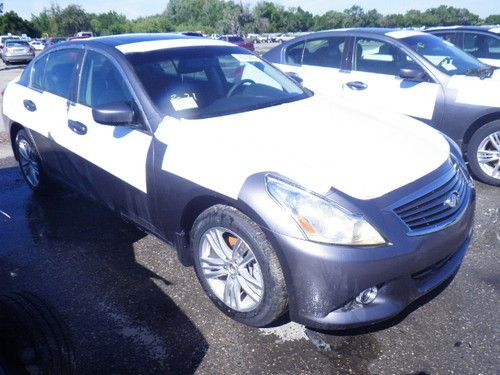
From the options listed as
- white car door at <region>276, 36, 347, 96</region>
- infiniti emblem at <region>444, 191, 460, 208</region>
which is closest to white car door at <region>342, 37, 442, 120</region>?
white car door at <region>276, 36, 347, 96</region>

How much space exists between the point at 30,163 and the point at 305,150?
3365 millimetres

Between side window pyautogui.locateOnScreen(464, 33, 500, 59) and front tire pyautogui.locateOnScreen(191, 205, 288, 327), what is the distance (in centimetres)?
638

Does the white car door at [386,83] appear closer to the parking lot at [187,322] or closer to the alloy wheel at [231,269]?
the parking lot at [187,322]

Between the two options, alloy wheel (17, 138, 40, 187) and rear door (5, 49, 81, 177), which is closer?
rear door (5, 49, 81, 177)

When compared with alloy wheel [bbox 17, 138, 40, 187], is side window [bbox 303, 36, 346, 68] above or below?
above

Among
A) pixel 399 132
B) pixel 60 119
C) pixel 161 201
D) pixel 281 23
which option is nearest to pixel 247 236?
pixel 161 201

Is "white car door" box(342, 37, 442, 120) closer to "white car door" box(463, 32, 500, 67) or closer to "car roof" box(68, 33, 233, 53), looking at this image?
"car roof" box(68, 33, 233, 53)

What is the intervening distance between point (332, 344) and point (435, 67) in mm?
3666

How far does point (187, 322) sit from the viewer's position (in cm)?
270

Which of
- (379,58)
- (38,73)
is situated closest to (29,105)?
(38,73)

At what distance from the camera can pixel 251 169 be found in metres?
2.36

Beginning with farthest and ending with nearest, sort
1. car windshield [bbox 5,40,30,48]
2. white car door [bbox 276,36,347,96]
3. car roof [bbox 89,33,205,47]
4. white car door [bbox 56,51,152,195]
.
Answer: car windshield [bbox 5,40,30,48], white car door [bbox 276,36,347,96], car roof [bbox 89,33,205,47], white car door [bbox 56,51,152,195]

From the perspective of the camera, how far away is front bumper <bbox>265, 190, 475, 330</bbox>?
6.97 ft

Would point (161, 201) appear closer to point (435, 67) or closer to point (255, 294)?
point (255, 294)
